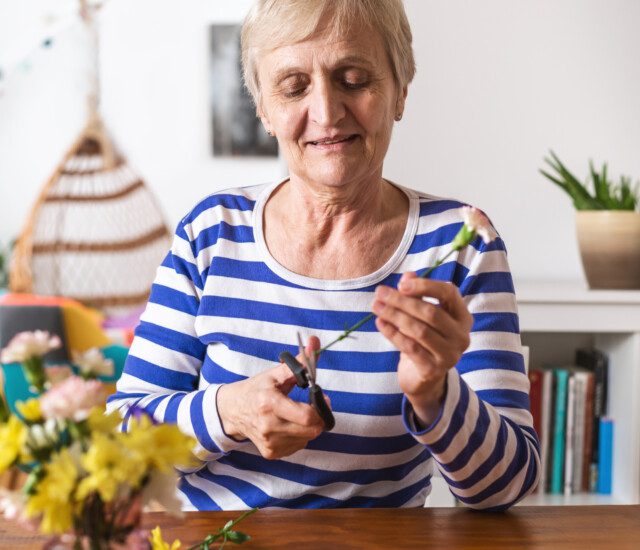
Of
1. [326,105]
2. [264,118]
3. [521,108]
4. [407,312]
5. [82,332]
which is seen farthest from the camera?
[82,332]

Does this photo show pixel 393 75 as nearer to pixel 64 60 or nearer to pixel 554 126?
pixel 554 126

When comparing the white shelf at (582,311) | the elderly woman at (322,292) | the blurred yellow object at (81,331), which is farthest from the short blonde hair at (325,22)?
the blurred yellow object at (81,331)

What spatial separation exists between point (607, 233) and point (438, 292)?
4.37 feet

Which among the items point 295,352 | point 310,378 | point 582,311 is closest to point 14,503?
point 310,378

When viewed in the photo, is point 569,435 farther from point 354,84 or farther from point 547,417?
point 354,84

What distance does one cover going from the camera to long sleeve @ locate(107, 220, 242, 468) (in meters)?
1.25

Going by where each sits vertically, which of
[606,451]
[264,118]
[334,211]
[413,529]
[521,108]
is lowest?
[606,451]

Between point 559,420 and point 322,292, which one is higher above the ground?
point 322,292

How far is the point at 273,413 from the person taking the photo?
3.24ft

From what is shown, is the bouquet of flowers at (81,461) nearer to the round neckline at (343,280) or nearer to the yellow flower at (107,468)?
the yellow flower at (107,468)

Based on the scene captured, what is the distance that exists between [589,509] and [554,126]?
1.47m

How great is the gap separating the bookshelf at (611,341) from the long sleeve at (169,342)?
33.8 inches

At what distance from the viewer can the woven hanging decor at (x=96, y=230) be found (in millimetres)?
5484

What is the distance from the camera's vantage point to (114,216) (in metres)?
5.60
